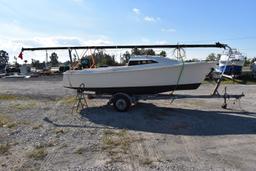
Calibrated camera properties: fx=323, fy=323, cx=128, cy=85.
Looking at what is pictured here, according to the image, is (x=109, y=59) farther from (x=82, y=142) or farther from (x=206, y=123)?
(x=82, y=142)

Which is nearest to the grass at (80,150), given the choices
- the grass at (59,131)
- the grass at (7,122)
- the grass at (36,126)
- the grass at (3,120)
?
the grass at (59,131)

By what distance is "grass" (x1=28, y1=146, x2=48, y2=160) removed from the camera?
6.42 m

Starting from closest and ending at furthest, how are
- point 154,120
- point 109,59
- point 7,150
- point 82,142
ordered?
point 7,150 < point 82,142 < point 154,120 < point 109,59

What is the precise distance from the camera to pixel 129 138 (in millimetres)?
7879

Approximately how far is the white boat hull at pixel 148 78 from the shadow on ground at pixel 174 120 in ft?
2.57

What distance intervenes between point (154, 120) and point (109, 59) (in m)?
5.29

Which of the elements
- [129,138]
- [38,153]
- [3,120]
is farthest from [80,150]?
[3,120]

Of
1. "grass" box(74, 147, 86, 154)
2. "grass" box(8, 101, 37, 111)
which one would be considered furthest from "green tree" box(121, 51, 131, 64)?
"grass" box(74, 147, 86, 154)

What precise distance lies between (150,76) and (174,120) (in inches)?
79.2

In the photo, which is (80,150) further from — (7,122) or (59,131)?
(7,122)

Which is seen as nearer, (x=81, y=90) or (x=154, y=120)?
(x=154, y=120)


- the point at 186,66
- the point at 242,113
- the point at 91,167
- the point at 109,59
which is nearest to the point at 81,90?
the point at 109,59

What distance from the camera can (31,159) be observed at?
632cm

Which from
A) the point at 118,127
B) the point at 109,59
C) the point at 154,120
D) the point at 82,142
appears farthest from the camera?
the point at 109,59
